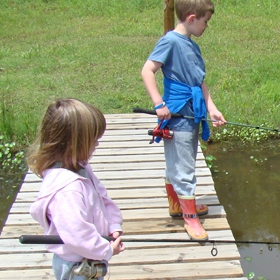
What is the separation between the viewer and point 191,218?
339 cm

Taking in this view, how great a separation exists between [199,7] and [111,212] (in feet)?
4.77

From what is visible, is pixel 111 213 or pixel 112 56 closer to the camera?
pixel 111 213

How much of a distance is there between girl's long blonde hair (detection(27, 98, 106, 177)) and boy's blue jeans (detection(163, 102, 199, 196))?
129 cm

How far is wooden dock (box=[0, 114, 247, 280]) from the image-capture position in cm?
306

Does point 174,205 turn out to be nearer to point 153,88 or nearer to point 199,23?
point 153,88

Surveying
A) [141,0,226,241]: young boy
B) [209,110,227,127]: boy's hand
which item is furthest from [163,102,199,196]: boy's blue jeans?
[209,110,227,127]: boy's hand

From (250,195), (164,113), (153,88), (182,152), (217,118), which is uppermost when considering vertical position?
(153,88)

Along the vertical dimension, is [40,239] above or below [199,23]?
below

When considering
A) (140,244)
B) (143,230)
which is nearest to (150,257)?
(140,244)

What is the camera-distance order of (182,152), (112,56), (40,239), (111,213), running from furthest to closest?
(112,56) < (182,152) < (111,213) < (40,239)

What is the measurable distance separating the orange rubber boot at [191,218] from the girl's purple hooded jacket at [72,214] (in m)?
1.33

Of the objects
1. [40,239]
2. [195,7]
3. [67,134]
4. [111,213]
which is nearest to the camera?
[40,239]

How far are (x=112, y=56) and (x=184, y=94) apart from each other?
5895mm

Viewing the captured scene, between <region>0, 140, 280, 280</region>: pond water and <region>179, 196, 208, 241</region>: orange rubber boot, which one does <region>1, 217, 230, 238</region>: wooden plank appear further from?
<region>0, 140, 280, 280</region>: pond water
